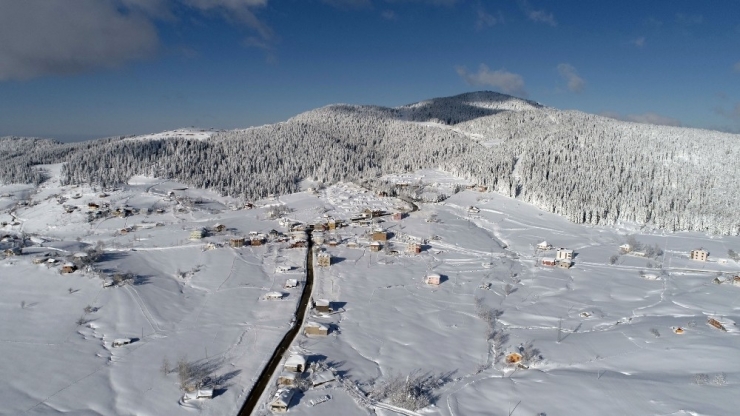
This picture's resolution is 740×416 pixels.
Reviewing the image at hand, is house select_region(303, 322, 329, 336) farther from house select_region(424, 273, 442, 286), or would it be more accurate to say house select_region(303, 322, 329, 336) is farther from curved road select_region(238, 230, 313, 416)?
house select_region(424, 273, 442, 286)

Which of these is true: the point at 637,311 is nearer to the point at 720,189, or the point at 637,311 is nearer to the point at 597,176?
the point at 597,176

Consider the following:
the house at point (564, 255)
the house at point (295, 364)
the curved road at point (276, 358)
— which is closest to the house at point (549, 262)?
the house at point (564, 255)

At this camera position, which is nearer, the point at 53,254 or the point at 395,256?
the point at 53,254

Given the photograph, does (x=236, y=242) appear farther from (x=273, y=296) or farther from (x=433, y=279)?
(x=433, y=279)

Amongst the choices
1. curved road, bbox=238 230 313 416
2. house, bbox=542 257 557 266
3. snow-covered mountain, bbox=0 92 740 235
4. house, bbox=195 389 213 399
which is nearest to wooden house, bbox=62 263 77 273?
curved road, bbox=238 230 313 416

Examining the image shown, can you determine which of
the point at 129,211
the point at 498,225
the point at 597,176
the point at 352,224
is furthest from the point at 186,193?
the point at 597,176

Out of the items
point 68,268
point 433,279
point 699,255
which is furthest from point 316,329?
point 699,255
